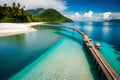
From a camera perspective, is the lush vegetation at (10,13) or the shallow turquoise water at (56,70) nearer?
the shallow turquoise water at (56,70)

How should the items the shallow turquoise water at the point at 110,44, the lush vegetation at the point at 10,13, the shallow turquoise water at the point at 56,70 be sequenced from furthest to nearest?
the lush vegetation at the point at 10,13 → the shallow turquoise water at the point at 110,44 → the shallow turquoise water at the point at 56,70

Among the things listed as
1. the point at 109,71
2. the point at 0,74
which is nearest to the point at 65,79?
the point at 109,71

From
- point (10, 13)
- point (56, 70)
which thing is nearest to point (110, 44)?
point (56, 70)

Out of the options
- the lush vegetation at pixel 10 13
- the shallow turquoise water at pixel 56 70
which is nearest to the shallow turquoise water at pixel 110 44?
the shallow turquoise water at pixel 56 70

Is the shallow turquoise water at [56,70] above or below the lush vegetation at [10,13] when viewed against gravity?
below

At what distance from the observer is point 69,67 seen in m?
13.9

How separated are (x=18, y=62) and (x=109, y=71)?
32.0ft

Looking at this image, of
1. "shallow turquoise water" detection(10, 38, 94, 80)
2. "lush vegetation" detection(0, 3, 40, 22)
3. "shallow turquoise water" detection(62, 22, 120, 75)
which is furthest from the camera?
"lush vegetation" detection(0, 3, 40, 22)

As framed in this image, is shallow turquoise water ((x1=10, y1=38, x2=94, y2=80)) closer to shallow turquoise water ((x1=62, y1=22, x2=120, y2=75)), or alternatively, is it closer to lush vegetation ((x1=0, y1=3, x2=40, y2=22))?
shallow turquoise water ((x1=62, y1=22, x2=120, y2=75))

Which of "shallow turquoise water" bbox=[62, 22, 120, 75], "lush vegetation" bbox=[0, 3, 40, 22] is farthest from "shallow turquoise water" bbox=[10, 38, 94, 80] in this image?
"lush vegetation" bbox=[0, 3, 40, 22]

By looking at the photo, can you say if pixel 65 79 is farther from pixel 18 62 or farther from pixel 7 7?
pixel 7 7

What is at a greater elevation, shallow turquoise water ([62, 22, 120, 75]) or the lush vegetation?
the lush vegetation

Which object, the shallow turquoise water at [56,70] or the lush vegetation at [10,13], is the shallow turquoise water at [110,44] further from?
the lush vegetation at [10,13]

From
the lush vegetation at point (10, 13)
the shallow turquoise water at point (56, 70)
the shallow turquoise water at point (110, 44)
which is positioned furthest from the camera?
the lush vegetation at point (10, 13)
